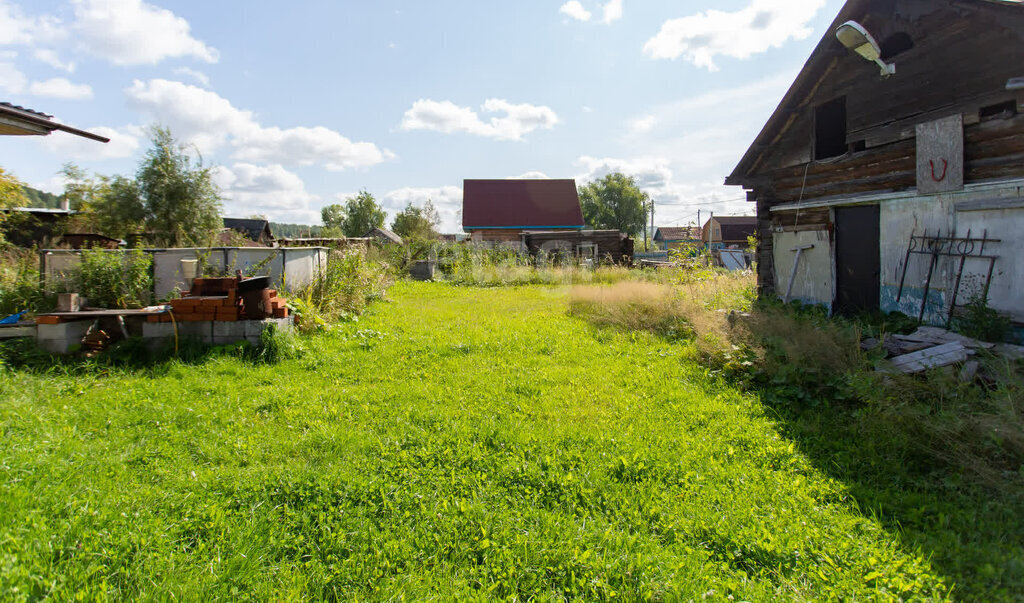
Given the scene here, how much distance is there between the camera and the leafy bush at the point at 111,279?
6.99 m

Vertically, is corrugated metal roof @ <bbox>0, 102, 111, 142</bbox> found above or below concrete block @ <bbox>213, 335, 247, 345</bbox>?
above

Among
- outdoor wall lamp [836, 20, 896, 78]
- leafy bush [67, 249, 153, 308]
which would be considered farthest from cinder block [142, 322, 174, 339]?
outdoor wall lamp [836, 20, 896, 78]

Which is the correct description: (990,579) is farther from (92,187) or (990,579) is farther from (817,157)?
(92,187)

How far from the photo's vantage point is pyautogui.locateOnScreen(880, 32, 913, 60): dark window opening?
22.7ft

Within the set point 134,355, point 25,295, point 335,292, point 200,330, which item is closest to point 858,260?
point 335,292

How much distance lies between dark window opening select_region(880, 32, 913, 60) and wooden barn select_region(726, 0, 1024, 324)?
2 centimetres

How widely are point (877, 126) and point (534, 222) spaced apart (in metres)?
24.9

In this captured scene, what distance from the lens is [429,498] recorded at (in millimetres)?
3166

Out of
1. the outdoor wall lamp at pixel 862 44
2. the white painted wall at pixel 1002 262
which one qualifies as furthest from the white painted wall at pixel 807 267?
the outdoor wall lamp at pixel 862 44

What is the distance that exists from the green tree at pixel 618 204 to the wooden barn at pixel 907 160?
45472mm

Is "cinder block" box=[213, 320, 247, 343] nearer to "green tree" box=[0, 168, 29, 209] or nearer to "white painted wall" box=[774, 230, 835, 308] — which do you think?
"white painted wall" box=[774, 230, 835, 308]

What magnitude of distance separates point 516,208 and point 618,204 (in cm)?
2505

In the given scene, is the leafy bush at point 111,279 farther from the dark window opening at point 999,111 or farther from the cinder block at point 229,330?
the dark window opening at point 999,111

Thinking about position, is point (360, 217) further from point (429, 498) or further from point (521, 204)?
point (429, 498)
